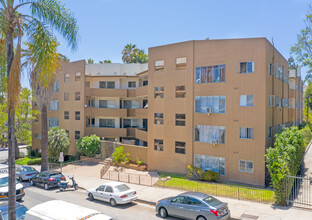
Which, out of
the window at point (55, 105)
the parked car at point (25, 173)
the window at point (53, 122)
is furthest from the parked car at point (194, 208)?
the window at point (55, 105)

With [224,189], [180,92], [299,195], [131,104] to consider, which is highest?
[180,92]

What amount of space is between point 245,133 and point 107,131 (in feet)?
64.2

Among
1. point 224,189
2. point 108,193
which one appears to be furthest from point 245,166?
point 108,193

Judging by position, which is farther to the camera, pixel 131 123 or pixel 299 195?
pixel 131 123

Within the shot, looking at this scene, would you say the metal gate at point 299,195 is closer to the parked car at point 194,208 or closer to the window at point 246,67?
the parked car at point 194,208

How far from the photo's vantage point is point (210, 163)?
23.4m

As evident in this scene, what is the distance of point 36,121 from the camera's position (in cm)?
4059

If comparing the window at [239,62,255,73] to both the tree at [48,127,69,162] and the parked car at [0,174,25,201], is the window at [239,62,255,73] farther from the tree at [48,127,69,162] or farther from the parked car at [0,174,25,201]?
the tree at [48,127,69,162]

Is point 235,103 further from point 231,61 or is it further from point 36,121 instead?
point 36,121

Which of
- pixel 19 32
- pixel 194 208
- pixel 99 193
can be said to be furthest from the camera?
pixel 99 193

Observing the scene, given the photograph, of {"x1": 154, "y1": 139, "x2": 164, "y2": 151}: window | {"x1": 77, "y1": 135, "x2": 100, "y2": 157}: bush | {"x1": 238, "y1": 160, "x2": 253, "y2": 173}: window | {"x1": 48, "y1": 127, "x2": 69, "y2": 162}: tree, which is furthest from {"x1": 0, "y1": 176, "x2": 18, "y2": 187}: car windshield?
{"x1": 238, "y1": 160, "x2": 253, "y2": 173}: window

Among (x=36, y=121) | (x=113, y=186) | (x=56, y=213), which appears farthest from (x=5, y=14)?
(x=36, y=121)

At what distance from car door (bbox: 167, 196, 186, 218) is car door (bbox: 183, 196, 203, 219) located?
0.22m

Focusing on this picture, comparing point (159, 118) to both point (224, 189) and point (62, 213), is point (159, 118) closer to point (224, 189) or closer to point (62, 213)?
point (224, 189)
